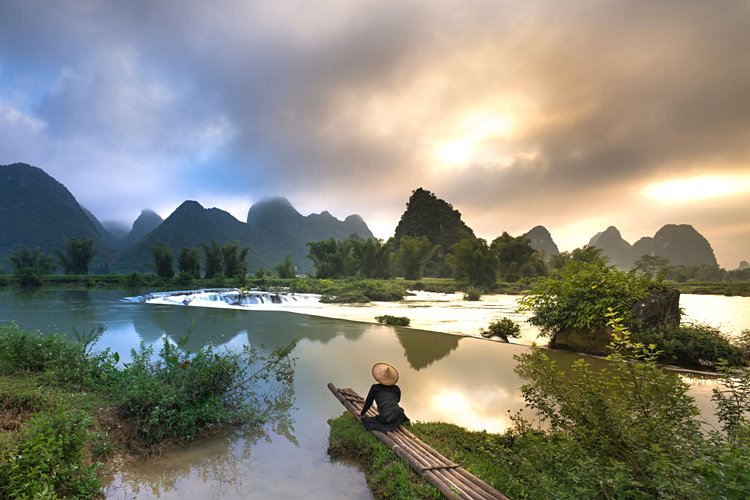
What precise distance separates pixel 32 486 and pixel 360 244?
3845 centimetres

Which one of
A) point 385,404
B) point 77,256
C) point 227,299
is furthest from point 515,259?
point 77,256

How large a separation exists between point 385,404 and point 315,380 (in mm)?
3308

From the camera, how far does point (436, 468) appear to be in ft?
11.3

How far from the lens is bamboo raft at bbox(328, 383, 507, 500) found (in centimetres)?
301

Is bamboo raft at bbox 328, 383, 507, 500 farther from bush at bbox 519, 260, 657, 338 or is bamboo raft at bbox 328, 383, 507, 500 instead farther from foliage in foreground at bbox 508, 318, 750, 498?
bush at bbox 519, 260, 657, 338

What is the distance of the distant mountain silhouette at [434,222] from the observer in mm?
67613

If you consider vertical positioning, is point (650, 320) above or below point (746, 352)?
above

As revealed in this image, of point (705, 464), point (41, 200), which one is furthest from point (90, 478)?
point (41, 200)

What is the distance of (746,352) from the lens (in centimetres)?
806

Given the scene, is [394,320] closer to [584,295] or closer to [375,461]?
[584,295]

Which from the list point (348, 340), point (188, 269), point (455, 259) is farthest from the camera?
Answer: point (188, 269)

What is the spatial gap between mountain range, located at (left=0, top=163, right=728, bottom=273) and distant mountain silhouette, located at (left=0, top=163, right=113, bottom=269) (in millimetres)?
165

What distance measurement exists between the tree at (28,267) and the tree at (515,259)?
47.1 m

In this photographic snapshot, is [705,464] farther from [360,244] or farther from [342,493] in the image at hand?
[360,244]
